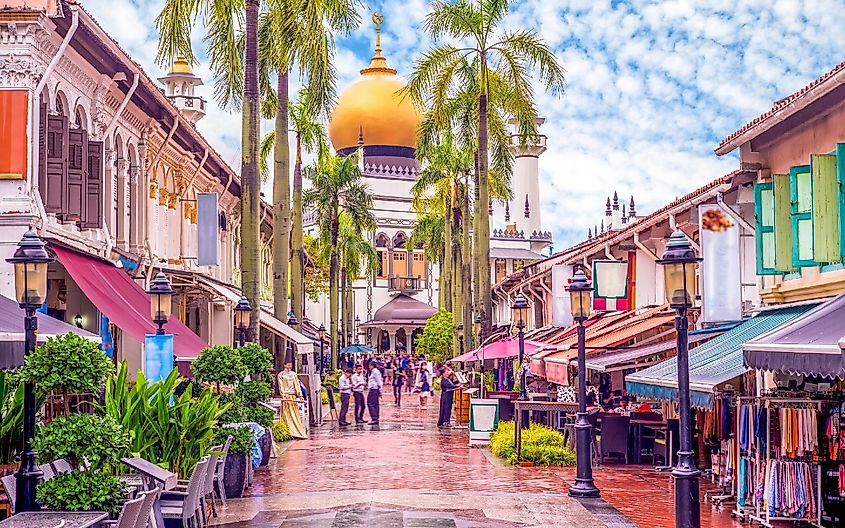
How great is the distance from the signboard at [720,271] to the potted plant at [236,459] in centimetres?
718

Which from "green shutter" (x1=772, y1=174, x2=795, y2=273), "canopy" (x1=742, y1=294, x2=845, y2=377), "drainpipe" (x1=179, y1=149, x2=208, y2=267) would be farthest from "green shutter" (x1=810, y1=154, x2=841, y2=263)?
"drainpipe" (x1=179, y1=149, x2=208, y2=267)

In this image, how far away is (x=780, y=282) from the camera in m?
17.5

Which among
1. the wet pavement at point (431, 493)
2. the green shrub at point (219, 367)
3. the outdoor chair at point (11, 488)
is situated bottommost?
the wet pavement at point (431, 493)

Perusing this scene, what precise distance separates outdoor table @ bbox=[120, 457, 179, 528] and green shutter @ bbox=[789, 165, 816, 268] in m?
8.27

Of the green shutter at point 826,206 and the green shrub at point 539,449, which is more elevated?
the green shutter at point 826,206

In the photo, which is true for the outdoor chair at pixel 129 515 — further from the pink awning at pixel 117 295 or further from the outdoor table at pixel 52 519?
the pink awning at pixel 117 295

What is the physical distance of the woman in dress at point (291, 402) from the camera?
28.0 meters

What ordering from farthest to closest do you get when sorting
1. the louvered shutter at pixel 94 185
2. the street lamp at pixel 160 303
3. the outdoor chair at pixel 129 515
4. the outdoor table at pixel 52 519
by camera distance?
the louvered shutter at pixel 94 185 < the street lamp at pixel 160 303 < the outdoor chair at pixel 129 515 < the outdoor table at pixel 52 519

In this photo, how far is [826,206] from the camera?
14297mm

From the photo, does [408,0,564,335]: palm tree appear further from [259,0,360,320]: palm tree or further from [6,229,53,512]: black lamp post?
[6,229,53,512]: black lamp post

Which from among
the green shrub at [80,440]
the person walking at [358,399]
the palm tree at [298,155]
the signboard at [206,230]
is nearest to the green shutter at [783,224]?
the green shrub at [80,440]

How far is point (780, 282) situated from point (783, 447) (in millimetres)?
3863

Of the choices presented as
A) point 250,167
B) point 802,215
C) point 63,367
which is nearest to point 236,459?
point 63,367

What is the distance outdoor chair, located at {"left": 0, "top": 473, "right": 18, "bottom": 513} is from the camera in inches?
439
